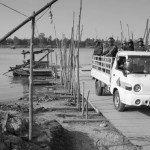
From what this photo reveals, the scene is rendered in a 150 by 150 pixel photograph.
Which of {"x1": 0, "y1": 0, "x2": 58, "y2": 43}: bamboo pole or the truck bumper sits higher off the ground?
{"x1": 0, "y1": 0, "x2": 58, "y2": 43}: bamboo pole

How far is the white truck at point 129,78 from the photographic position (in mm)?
7879

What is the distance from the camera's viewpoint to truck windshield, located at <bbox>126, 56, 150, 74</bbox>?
8.29m

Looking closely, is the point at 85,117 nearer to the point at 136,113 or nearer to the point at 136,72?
the point at 136,113

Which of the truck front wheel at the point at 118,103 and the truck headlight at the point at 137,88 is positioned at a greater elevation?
the truck headlight at the point at 137,88

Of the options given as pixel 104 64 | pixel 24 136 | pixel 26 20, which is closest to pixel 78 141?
pixel 24 136

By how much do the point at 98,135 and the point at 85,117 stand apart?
181 cm

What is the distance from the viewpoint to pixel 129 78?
7.99 m

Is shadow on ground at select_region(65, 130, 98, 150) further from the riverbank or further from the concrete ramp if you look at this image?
the concrete ramp

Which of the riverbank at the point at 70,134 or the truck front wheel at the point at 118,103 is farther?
the truck front wheel at the point at 118,103

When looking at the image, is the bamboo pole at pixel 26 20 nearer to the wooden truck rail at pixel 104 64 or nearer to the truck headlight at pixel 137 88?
the truck headlight at pixel 137 88

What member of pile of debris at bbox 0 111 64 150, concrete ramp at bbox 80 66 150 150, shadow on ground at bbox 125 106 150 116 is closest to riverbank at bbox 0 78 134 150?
pile of debris at bbox 0 111 64 150

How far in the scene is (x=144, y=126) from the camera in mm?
7422

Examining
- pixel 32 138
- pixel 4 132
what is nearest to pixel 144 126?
pixel 32 138

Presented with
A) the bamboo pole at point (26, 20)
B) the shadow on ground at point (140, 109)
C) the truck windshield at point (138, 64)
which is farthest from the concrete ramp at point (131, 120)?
the bamboo pole at point (26, 20)
